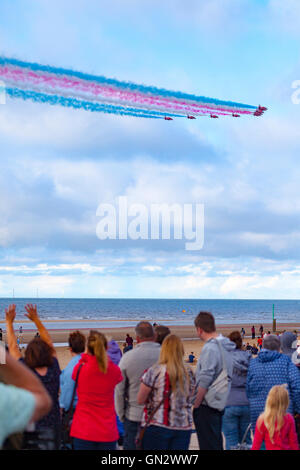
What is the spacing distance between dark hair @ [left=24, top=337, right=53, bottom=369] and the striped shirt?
1000 millimetres

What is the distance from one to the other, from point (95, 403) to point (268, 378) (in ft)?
6.59

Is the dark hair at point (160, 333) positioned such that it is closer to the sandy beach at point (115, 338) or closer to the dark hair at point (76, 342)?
the dark hair at point (76, 342)

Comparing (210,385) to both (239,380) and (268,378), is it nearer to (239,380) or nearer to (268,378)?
(268,378)

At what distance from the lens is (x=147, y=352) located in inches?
209

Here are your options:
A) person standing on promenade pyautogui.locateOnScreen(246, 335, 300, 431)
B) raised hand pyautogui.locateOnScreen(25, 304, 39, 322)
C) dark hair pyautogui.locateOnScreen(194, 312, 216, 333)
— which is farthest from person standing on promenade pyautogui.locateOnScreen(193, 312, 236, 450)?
raised hand pyautogui.locateOnScreen(25, 304, 39, 322)

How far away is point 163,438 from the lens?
15.2 feet

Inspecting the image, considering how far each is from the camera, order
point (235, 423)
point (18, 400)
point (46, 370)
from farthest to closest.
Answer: point (235, 423) < point (46, 370) < point (18, 400)

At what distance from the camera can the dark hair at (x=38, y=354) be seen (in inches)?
176

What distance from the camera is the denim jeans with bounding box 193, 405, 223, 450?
17.3 feet

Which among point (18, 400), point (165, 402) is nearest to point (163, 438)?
point (165, 402)

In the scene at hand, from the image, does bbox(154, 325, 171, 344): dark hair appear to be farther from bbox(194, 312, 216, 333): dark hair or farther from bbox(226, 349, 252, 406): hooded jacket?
bbox(226, 349, 252, 406): hooded jacket

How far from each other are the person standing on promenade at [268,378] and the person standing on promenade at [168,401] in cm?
107
